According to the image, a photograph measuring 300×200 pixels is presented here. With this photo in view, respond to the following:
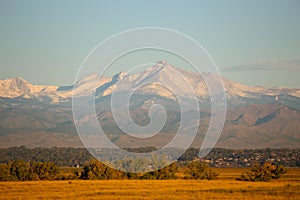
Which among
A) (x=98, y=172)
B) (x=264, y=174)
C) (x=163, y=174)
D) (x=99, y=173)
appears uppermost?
(x=98, y=172)

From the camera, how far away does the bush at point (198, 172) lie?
335 feet

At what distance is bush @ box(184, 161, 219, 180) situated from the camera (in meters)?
102

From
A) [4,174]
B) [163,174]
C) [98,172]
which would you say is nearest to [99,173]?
[98,172]

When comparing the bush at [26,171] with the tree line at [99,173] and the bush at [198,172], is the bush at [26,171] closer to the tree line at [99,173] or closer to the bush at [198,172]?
the tree line at [99,173]

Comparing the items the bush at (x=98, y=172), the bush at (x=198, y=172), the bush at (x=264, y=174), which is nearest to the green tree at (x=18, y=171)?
the bush at (x=98, y=172)

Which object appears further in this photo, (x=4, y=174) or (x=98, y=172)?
(x=98, y=172)

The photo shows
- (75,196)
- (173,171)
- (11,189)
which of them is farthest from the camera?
(173,171)

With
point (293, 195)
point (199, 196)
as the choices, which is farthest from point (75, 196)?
point (293, 195)

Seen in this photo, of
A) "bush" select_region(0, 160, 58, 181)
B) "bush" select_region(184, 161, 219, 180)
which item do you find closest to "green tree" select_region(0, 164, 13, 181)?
"bush" select_region(0, 160, 58, 181)

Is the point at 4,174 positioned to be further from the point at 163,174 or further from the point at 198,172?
the point at 198,172

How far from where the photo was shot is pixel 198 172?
4060 inches

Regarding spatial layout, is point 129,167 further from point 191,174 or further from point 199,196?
point 199,196

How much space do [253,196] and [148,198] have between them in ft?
32.6

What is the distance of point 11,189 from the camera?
67938mm
